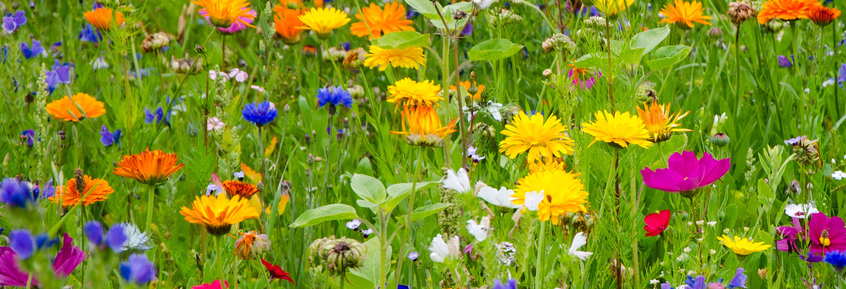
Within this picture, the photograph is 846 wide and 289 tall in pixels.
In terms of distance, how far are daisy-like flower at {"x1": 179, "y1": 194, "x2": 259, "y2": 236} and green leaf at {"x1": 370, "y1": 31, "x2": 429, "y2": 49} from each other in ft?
1.39

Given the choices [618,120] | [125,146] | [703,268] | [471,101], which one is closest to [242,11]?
[125,146]

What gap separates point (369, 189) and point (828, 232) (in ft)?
2.56

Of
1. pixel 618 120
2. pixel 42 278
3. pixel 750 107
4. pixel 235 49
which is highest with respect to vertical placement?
pixel 42 278

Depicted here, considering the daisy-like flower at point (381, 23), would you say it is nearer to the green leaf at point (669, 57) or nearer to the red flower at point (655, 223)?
the green leaf at point (669, 57)

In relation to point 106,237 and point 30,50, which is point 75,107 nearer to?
point 30,50

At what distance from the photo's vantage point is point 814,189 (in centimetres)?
154

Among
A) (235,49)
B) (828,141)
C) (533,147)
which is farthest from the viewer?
(235,49)

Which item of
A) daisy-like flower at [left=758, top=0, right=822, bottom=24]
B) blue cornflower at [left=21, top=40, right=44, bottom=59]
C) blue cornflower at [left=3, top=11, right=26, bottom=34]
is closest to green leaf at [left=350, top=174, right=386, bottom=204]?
daisy-like flower at [left=758, top=0, right=822, bottom=24]

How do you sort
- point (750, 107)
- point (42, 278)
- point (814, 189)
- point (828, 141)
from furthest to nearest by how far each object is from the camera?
point (750, 107), point (828, 141), point (814, 189), point (42, 278)

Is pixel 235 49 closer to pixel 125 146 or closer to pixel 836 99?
pixel 125 146

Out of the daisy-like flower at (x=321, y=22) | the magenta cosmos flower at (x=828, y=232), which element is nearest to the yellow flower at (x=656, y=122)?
the magenta cosmos flower at (x=828, y=232)

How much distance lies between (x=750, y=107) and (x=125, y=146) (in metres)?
1.74

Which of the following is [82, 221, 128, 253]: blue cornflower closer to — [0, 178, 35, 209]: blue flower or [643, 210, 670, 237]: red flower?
[0, 178, 35, 209]: blue flower

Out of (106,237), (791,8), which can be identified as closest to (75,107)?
(106,237)
